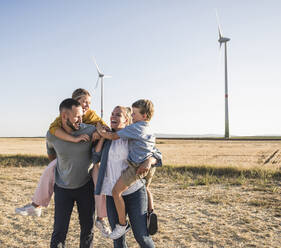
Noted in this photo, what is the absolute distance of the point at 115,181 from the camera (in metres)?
3.24

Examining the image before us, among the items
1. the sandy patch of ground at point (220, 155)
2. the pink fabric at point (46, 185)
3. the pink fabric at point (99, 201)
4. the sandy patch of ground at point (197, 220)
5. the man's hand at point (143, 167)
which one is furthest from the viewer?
the sandy patch of ground at point (220, 155)

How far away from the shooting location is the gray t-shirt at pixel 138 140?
3131 mm

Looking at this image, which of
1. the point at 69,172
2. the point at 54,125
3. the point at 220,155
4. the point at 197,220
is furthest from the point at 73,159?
the point at 220,155

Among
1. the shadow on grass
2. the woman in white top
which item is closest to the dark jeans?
the woman in white top

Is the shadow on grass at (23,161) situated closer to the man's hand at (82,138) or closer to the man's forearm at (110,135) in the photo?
the man's hand at (82,138)

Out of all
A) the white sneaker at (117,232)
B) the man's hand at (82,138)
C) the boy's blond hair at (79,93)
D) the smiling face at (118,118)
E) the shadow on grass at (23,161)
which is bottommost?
the shadow on grass at (23,161)

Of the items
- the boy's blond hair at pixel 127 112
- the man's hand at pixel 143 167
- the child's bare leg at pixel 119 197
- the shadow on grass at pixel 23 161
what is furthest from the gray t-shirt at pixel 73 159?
the shadow on grass at pixel 23 161

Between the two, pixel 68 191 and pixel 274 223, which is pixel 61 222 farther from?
pixel 274 223

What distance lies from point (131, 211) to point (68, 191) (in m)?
0.83

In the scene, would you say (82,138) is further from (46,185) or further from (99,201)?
(46,185)

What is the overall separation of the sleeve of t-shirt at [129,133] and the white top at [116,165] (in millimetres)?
158

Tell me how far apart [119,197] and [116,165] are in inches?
13.5

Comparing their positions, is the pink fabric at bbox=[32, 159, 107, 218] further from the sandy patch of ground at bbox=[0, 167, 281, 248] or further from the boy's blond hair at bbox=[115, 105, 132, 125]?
the sandy patch of ground at bbox=[0, 167, 281, 248]

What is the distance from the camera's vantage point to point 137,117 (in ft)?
10.9
